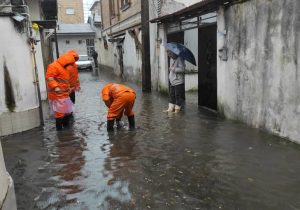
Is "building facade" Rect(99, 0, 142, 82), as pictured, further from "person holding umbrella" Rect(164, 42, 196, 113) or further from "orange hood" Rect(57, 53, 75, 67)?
"orange hood" Rect(57, 53, 75, 67)

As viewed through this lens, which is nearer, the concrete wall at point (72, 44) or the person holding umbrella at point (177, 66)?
the person holding umbrella at point (177, 66)

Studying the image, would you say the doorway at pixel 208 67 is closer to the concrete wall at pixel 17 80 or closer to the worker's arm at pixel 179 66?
the worker's arm at pixel 179 66

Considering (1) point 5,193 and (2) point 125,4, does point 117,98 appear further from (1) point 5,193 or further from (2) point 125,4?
(2) point 125,4

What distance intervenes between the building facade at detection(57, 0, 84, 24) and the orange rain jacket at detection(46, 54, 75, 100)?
5006cm

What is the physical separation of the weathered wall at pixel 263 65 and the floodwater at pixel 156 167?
379 mm

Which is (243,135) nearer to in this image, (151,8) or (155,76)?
(155,76)

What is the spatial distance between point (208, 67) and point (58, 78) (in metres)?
4.06

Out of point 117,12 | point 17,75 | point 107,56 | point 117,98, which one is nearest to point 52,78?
point 17,75

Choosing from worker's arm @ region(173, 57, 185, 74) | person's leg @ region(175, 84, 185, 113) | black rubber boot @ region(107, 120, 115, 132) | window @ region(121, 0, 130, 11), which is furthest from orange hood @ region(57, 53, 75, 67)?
window @ region(121, 0, 130, 11)

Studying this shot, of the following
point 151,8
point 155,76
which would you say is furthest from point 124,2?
point 155,76

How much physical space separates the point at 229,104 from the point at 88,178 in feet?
13.8

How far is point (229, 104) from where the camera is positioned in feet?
25.7

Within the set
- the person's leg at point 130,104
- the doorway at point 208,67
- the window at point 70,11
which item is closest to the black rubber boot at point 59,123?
the person's leg at point 130,104

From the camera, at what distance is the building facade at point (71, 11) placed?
2153 inches
